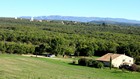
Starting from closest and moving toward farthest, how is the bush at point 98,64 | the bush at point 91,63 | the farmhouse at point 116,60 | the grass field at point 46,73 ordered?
the grass field at point 46,73
the bush at point 98,64
the bush at point 91,63
the farmhouse at point 116,60

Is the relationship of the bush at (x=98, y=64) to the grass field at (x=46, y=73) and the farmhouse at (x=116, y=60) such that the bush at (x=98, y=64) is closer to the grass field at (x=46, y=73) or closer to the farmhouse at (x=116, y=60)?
the farmhouse at (x=116, y=60)

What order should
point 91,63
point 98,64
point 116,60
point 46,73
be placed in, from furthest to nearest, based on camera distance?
1. point 116,60
2. point 91,63
3. point 98,64
4. point 46,73

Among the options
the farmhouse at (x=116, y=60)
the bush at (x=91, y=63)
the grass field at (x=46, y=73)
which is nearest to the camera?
the grass field at (x=46, y=73)

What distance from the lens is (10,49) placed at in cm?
7850

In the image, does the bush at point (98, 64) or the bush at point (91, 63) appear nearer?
the bush at point (98, 64)

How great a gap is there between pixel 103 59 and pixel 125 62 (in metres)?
5.42

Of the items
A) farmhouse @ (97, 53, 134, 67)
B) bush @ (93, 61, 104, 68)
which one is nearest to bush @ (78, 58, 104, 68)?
bush @ (93, 61, 104, 68)

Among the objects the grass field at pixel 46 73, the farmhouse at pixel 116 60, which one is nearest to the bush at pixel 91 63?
the farmhouse at pixel 116 60

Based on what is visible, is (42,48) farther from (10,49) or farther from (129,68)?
(129,68)

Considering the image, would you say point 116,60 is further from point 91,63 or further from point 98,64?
point 98,64

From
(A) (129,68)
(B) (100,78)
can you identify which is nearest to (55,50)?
(A) (129,68)

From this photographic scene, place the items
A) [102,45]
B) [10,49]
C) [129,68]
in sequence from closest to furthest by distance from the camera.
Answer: [129,68]
[10,49]
[102,45]

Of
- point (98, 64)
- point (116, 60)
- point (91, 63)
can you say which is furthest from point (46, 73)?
point (116, 60)

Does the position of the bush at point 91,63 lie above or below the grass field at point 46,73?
below
